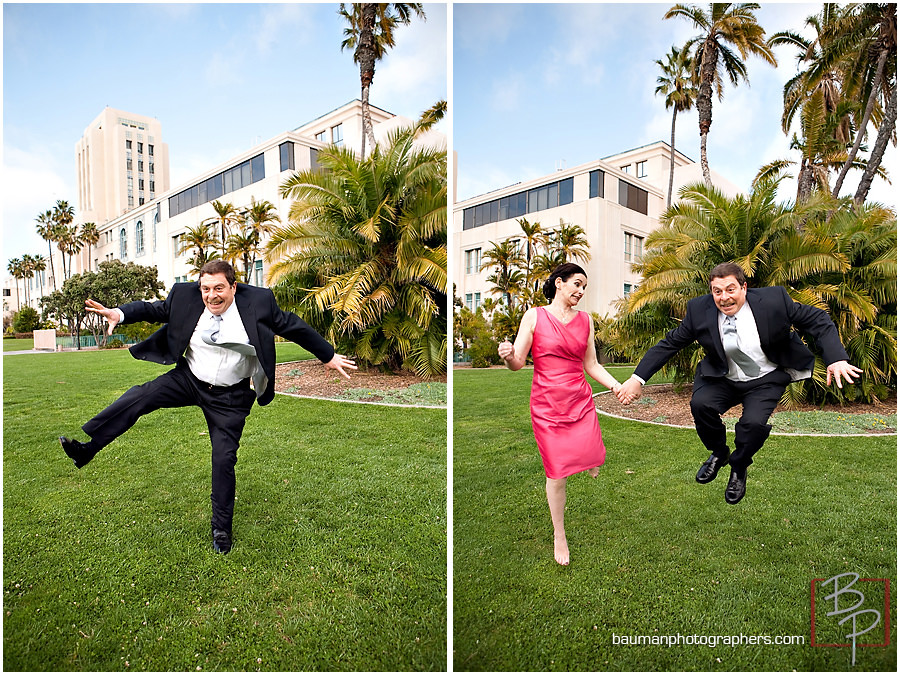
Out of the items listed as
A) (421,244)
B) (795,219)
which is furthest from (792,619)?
(421,244)

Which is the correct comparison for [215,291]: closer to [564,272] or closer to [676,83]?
[564,272]

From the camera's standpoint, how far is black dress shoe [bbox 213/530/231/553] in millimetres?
2988

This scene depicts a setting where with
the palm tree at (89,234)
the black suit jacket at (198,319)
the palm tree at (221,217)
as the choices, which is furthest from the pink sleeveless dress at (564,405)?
the palm tree at (221,217)

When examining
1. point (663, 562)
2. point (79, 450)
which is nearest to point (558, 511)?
point (663, 562)

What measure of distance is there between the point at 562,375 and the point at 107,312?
7.23 feet

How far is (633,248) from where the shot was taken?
5.04 m

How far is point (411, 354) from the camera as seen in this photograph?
9422mm

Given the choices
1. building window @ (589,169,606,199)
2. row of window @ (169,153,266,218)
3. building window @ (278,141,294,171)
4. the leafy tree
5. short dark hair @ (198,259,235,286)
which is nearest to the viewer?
short dark hair @ (198,259,235,286)

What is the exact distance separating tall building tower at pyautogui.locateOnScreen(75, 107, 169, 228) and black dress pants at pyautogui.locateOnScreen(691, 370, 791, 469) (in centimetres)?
414

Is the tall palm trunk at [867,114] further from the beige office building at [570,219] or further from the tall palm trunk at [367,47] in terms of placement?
the tall palm trunk at [367,47]

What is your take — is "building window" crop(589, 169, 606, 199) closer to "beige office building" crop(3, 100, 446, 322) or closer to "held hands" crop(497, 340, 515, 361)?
"held hands" crop(497, 340, 515, 361)

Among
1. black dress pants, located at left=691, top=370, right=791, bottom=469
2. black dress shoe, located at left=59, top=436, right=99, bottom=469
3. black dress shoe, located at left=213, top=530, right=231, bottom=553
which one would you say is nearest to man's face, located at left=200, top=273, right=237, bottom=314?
black dress shoe, located at left=59, top=436, right=99, bottom=469

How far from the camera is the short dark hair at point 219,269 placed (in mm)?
2582

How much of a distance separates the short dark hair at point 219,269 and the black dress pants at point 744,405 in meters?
2.37
